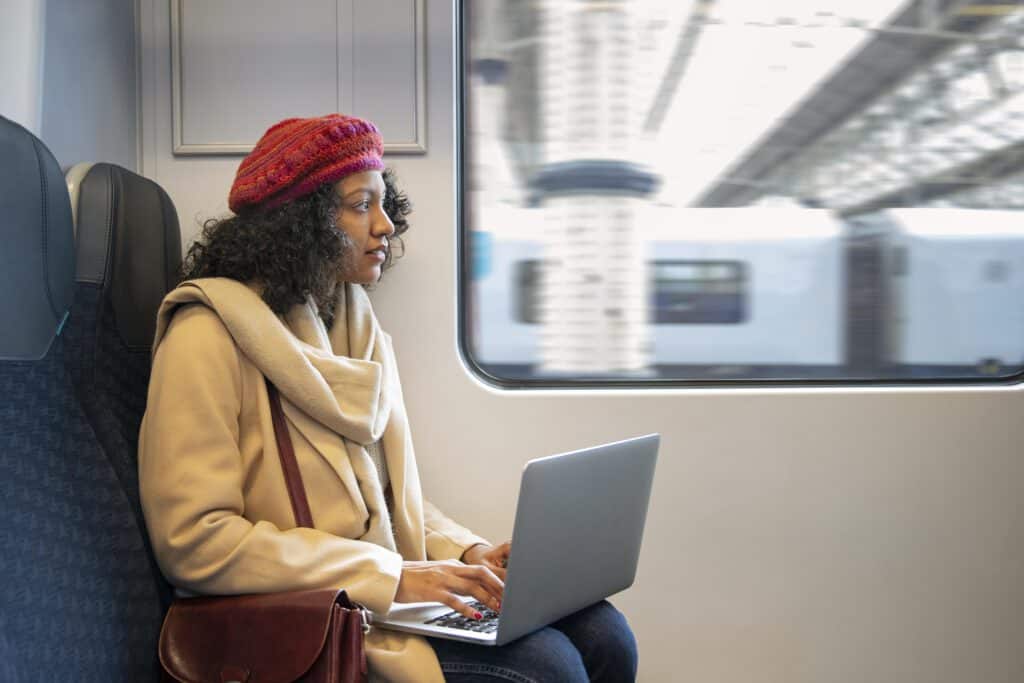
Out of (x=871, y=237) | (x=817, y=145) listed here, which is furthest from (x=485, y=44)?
(x=871, y=237)

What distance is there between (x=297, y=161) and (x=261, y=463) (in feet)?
1.70

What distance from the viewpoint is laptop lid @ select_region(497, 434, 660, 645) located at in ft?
4.52

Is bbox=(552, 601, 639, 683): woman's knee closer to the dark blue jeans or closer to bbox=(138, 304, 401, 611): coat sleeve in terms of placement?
the dark blue jeans

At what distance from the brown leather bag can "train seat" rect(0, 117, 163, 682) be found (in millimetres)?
77

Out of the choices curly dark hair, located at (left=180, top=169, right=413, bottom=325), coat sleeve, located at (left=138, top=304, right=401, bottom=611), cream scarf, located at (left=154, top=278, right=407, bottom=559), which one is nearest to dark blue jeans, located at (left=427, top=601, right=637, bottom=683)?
coat sleeve, located at (left=138, top=304, right=401, bottom=611)

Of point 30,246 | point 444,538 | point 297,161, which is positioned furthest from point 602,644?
point 30,246

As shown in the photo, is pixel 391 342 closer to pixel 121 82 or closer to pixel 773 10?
pixel 121 82

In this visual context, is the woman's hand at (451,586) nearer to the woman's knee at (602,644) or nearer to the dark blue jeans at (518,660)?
the dark blue jeans at (518,660)

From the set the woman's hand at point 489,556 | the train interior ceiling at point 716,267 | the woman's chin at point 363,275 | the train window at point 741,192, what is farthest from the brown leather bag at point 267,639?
the train window at point 741,192

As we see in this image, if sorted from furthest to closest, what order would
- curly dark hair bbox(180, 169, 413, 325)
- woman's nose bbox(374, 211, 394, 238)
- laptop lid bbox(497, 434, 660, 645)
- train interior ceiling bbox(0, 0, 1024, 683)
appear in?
train interior ceiling bbox(0, 0, 1024, 683) → woman's nose bbox(374, 211, 394, 238) → curly dark hair bbox(180, 169, 413, 325) → laptop lid bbox(497, 434, 660, 645)

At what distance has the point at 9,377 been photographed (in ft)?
4.24

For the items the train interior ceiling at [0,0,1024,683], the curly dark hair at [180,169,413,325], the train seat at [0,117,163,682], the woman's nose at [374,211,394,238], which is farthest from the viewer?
the train interior ceiling at [0,0,1024,683]

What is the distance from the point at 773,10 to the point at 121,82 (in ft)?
4.69

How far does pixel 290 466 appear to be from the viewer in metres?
1.57
